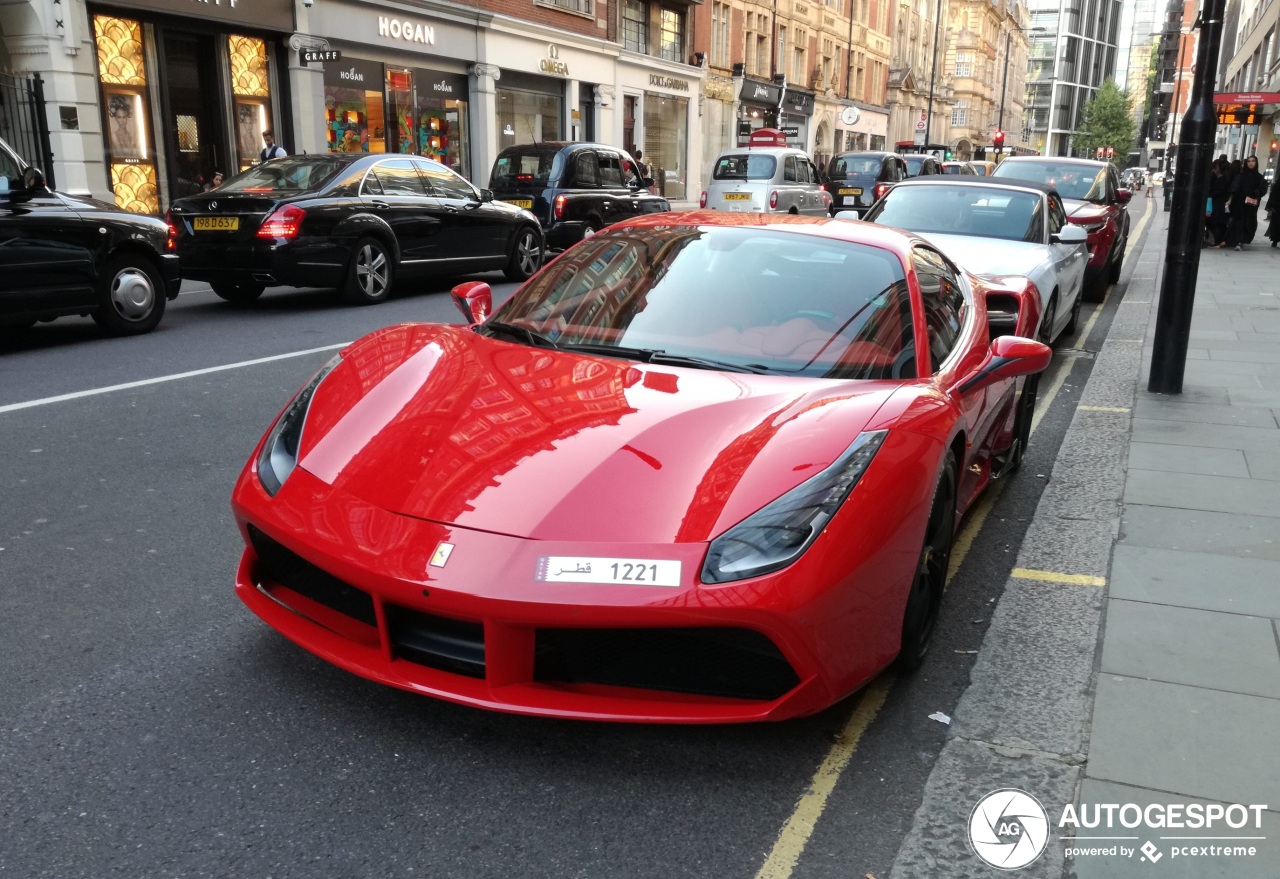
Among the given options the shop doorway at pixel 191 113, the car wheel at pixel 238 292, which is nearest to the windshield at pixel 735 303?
the car wheel at pixel 238 292

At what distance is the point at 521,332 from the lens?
144 inches

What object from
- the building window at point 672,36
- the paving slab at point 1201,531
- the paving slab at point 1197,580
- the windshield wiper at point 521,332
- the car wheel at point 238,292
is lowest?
the car wheel at point 238,292

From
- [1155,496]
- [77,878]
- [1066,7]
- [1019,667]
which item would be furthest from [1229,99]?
[1066,7]

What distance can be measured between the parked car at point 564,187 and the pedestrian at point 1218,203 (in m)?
10.4

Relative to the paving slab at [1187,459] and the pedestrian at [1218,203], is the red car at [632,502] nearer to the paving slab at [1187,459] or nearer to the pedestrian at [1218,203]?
the paving slab at [1187,459]

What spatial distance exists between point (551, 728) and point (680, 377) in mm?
1067

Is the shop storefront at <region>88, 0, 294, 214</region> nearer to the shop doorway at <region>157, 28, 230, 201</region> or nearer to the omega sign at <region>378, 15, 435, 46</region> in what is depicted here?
the shop doorway at <region>157, 28, 230, 201</region>

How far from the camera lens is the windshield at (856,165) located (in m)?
24.6

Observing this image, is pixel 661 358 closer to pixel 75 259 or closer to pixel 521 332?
pixel 521 332

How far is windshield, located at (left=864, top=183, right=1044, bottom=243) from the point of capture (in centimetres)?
876

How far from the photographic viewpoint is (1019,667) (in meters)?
3.22

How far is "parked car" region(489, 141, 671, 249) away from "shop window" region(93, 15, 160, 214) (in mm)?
6251

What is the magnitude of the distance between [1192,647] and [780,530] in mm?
1591

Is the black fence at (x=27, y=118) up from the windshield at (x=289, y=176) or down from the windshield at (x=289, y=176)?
up
